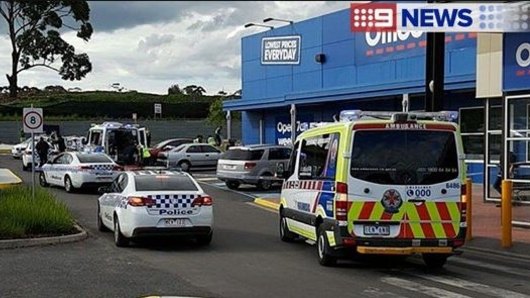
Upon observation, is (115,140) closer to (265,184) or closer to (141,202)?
(265,184)

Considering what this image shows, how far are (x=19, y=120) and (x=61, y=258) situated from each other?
5383 centimetres

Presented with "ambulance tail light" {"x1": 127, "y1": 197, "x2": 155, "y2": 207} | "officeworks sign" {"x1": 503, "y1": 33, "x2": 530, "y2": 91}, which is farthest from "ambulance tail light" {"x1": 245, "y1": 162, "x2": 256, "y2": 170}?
"ambulance tail light" {"x1": 127, "y1": 197, "x2": 155, "y2": 207}

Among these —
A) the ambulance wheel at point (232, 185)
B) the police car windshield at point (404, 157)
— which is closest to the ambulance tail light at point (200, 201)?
the police car windshield at point (404, 157)

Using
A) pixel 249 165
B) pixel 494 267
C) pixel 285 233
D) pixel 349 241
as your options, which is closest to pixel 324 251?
pixel 349 241

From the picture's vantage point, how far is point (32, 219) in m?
14.6

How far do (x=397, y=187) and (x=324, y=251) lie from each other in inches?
62.8

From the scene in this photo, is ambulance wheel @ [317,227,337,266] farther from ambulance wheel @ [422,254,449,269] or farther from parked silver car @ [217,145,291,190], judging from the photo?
parked silver car @ [217,145,291,190]

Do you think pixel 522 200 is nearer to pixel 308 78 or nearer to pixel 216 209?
pixel 216 209

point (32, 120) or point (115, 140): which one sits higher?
point (32, 120)

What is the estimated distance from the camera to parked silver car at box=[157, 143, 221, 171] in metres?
35.3

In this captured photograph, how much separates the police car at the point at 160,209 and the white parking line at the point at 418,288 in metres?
4.06

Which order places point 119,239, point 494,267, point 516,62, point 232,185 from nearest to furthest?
point 494,267
point 119,239
point 516,62
point 232,185

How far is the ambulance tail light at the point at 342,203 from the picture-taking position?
36.8ft

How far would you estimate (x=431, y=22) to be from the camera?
1864cm
